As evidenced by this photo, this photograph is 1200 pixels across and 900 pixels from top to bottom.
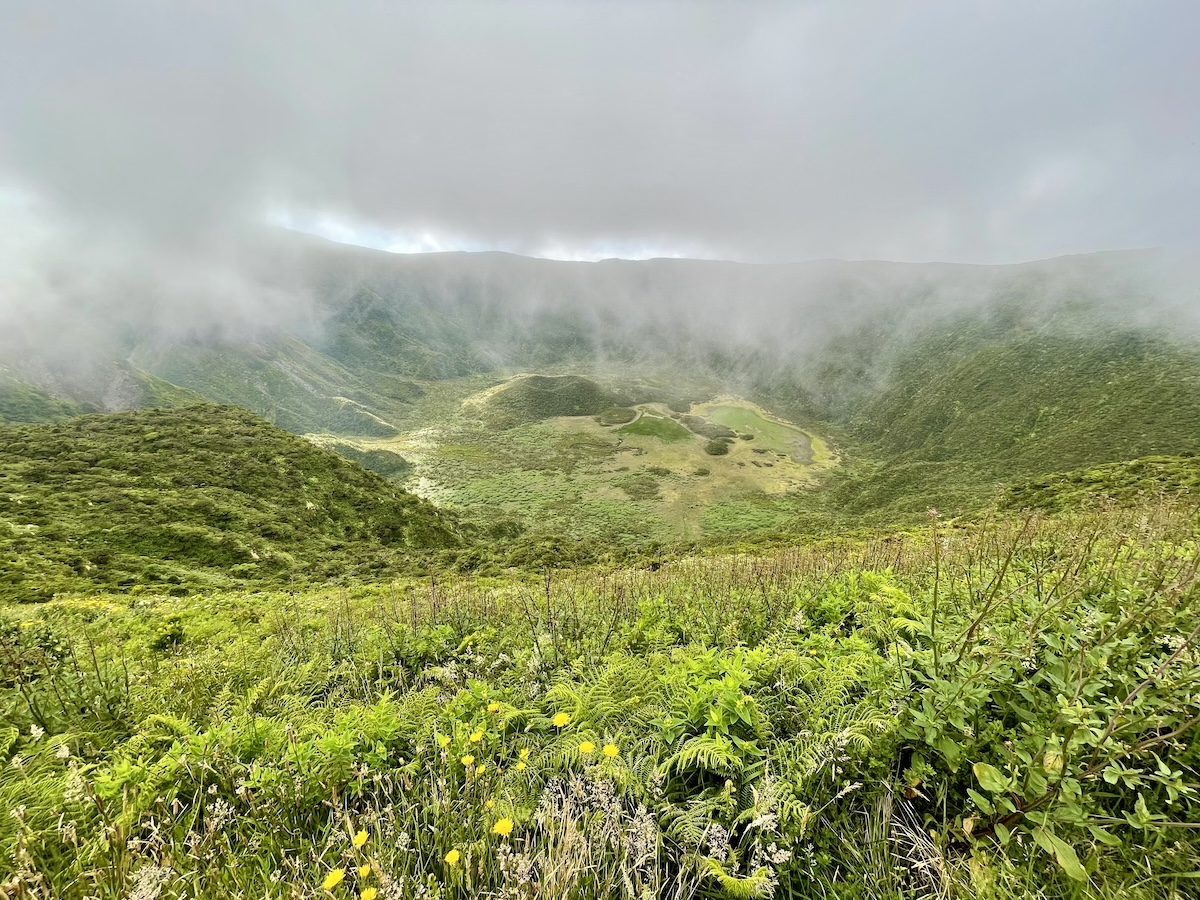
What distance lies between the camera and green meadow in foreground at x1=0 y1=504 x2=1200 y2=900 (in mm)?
1932

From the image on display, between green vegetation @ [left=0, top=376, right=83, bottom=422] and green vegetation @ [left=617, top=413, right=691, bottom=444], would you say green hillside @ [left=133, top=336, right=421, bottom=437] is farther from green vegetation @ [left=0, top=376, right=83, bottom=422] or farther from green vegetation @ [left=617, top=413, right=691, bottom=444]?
green vegetation @ [left=617, top=413, right=691, bottom=444]

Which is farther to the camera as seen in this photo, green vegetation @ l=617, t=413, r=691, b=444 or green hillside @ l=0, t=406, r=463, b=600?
green vegetation @ l=617, t=413, r=691, b=444

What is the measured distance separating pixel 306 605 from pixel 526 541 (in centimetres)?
1654

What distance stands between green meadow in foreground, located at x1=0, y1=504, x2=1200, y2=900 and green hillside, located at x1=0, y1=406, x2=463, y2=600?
17.3 meters

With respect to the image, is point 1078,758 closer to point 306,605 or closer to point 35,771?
point 35,771

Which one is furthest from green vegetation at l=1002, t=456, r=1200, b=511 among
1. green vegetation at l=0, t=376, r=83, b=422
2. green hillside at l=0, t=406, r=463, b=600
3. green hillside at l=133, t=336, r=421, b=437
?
green vegetation at l=0, t=376, r=83, b=422

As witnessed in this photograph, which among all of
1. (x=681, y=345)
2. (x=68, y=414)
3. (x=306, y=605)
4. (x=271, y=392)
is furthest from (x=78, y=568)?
(x=681, y=345)

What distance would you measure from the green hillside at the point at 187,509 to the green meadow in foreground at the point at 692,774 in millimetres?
17257

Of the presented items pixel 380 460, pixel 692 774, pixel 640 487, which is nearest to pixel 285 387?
pixel 380 460

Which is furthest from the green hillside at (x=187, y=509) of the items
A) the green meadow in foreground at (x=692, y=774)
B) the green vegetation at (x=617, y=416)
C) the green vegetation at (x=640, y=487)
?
the green vegetation at (x=617, y=416)

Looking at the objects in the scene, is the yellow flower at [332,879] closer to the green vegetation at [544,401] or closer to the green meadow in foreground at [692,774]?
the green meadow in foreground at [692,774]

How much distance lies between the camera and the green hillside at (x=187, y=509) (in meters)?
17.1

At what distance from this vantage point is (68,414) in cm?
5875

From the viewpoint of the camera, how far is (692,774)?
2.79 m
